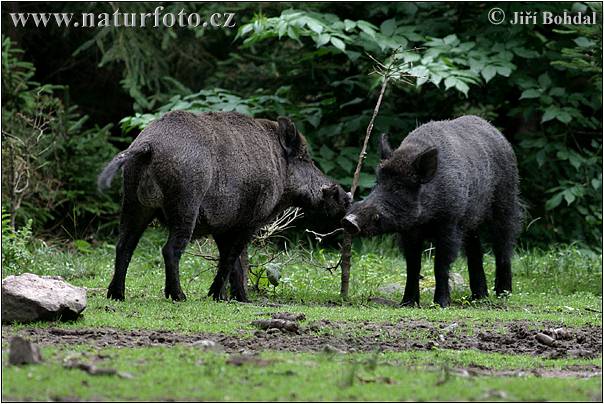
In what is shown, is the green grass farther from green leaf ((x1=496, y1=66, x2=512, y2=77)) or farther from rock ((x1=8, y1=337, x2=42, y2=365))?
green leaf ((x1=496, y1=66, x2=512, y2=77))

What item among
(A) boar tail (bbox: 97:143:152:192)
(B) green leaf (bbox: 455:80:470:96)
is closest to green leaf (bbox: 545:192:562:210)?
(B) green leaf (bbox: 455:80:470:96)

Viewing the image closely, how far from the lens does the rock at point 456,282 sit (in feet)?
42.1

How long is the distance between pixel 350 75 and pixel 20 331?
9590 millimetres

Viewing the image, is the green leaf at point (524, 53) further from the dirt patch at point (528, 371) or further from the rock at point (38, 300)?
the rock at point (38, 300)

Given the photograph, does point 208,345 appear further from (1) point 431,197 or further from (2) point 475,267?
(2) point 475,267

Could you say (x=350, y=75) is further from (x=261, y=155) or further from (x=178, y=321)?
(x=178, y=321)

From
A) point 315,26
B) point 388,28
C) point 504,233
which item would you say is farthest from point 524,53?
point 504,233

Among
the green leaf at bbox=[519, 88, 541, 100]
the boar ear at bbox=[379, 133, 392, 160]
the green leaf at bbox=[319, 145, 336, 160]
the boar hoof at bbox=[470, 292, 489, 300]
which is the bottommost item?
the boar hoof at bbox=[470, 292, 489, 300]

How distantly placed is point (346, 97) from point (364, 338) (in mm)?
8574

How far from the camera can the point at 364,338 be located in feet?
28.0

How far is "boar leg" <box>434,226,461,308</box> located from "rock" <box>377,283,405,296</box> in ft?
3.93

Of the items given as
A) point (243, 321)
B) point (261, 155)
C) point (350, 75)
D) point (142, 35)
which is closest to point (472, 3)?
point (350, 75)

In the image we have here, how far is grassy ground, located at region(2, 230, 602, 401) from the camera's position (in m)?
6.27

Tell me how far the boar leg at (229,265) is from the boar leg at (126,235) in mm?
948
